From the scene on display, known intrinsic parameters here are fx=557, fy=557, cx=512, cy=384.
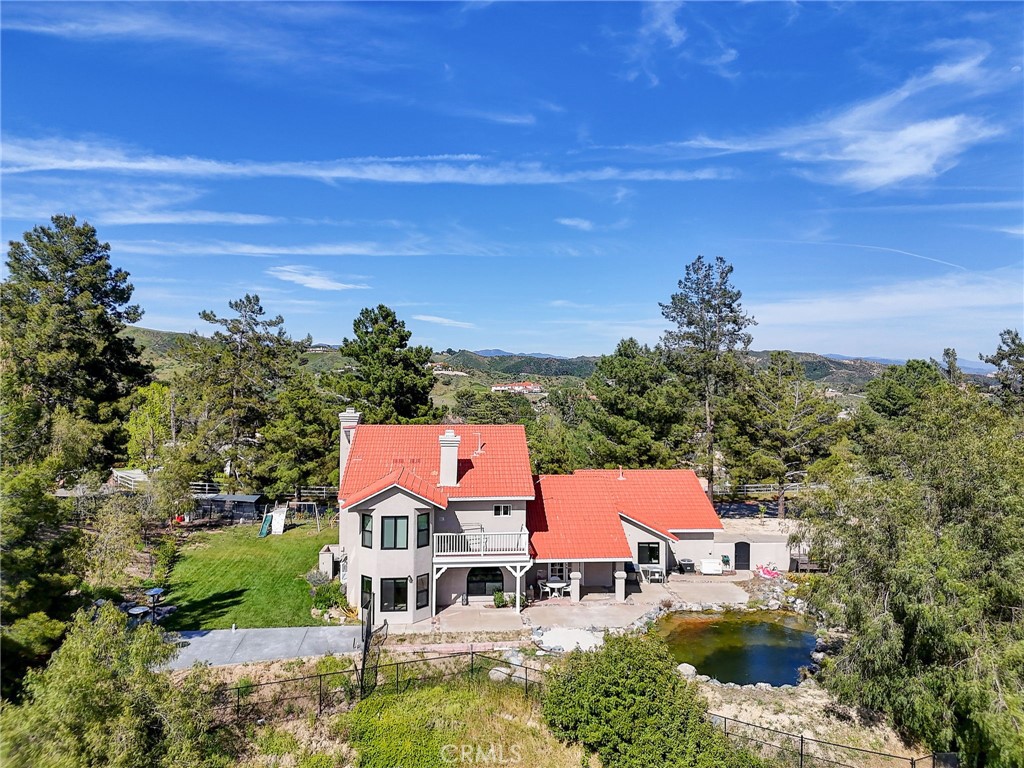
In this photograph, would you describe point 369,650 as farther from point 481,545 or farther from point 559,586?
point 559,586

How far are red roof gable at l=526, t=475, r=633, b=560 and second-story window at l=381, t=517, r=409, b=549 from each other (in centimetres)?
568

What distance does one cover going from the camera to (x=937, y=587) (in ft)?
50.1

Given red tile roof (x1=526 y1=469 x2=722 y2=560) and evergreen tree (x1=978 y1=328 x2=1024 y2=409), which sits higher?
evergreen tree (x1=978 y1=328 x2=1024 y2=409)

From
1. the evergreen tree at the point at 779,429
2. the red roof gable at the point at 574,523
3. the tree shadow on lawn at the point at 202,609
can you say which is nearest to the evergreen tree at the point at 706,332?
the evergreen tree at the point at 779,429

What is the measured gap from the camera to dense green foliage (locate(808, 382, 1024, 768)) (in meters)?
14.3

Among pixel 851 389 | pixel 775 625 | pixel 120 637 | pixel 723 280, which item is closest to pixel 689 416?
pixel 723 280

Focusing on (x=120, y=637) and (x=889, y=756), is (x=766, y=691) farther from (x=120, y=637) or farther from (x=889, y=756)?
(x=120, y=637)

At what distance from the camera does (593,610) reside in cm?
2247

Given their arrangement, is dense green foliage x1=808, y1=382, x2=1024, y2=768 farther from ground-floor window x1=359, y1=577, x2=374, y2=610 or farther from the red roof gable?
ground-floor window x1=359, y1=577, x2=374, y2=610

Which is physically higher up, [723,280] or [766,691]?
[723,280]

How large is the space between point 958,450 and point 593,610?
13874 mm

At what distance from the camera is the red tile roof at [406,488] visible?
20.5m

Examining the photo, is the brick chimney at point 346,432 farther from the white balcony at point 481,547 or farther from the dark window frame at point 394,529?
the white balcony at point 481,547

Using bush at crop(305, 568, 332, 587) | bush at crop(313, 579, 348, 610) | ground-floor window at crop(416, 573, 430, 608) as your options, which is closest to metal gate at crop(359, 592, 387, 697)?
ground-floor window at crop(416, 573, 430, 608)
